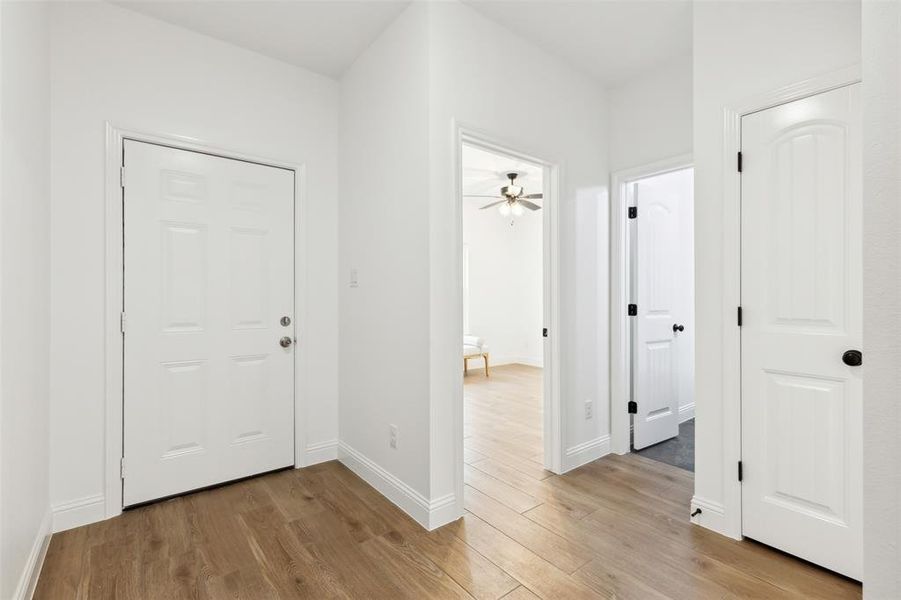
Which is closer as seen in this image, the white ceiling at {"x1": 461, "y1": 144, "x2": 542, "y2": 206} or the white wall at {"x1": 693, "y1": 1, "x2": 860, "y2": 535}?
the white wall at {"x1": 693, "y1": 1, "x2": 860, "y2": 535}

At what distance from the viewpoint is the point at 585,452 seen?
304 cm

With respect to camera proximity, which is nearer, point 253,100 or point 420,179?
point 420,179

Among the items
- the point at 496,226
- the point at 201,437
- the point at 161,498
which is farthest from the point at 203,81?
the point at 496,226

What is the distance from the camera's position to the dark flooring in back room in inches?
120

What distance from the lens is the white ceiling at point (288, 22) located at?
7.79 ft

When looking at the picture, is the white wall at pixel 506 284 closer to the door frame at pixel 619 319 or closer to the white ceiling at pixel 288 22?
the door frame at pixel 619 319

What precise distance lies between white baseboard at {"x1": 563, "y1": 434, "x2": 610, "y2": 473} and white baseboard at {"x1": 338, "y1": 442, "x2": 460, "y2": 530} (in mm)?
1000

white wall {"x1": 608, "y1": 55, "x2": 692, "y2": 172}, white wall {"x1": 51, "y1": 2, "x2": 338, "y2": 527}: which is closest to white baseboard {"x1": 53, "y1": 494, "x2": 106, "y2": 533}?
white wall {"x1": 51, "y1": 2, "x2": 338, "y2": 527}

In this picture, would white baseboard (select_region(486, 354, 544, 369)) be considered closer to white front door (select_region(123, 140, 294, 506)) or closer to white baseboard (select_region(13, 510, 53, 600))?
white front door (select_region(123, 140, 294, 506))

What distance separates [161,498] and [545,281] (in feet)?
9.04

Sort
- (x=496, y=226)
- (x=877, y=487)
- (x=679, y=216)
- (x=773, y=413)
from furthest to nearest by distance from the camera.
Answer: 1. (x=496, y=226)
2. (x=679, y=216)
3. (x=773, y=413)
4. (x=877, y=487)

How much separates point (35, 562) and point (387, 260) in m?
2.11

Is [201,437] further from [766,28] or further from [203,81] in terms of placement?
[766,28]

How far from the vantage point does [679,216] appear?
12.2 feet
